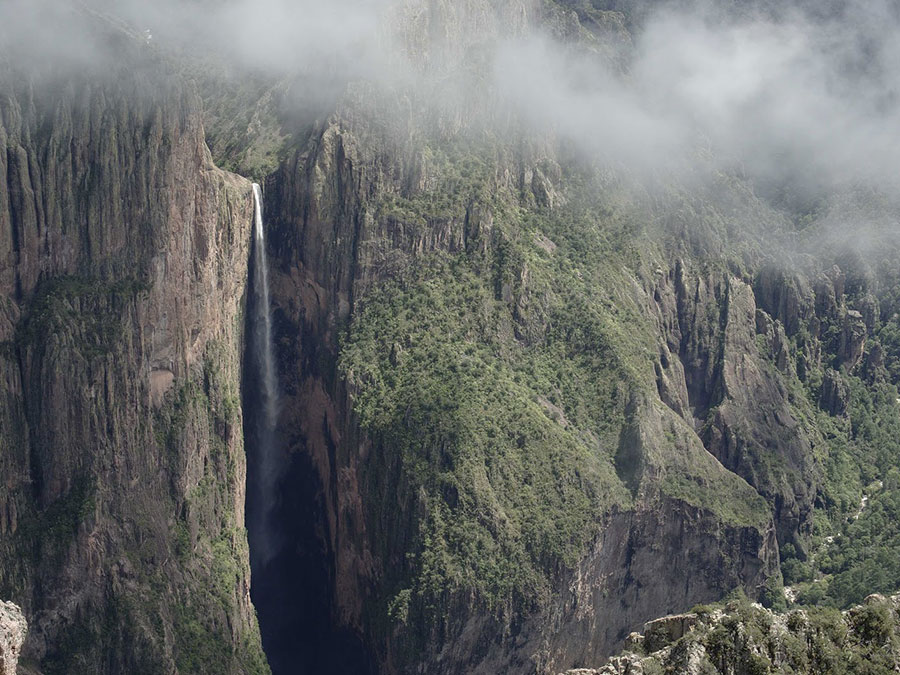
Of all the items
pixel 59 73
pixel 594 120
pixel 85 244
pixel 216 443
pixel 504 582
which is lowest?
pixel 504 582

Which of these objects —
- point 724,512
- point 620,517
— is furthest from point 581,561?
point 724,512

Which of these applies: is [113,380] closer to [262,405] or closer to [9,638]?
[262,405]

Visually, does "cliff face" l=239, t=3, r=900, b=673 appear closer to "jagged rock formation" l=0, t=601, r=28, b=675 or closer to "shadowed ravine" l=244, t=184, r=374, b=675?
"shadowed ravine" l=244, t=184, r=374, b=675

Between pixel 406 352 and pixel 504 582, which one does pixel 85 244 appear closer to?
pixel 406 352

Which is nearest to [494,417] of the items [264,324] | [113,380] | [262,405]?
[262,405]

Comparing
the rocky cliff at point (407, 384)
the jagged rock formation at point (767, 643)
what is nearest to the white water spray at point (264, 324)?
the rocky cliff at point (407, 384)

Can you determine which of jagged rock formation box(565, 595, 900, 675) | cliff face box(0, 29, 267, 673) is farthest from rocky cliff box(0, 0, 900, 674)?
jagged rock formation box(565, 595, 900, 675)
